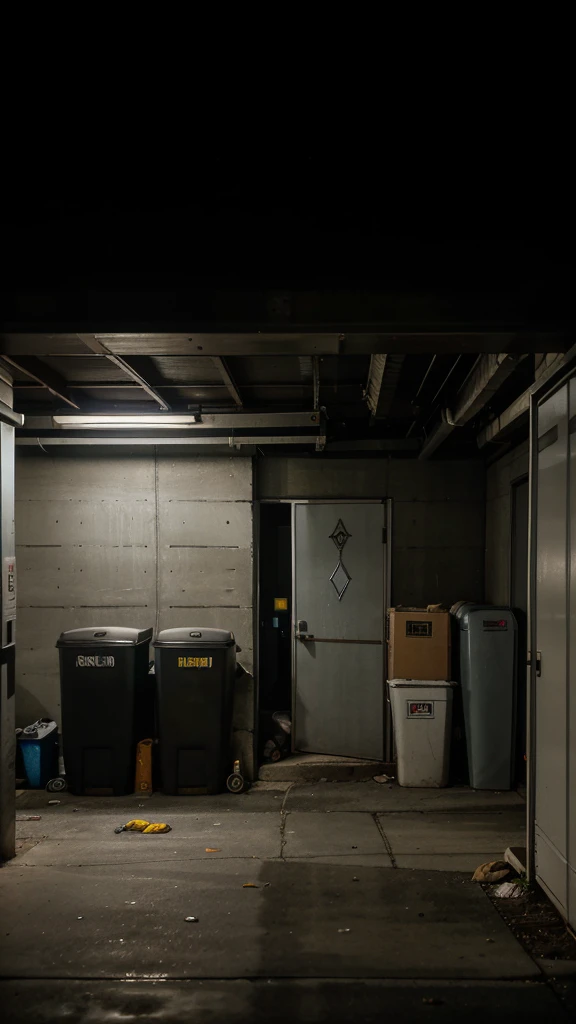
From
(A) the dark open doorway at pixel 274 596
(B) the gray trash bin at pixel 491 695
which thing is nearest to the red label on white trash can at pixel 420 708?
(B) the gray trash bin at pixel 491 695

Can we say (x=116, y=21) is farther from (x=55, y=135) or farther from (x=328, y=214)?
(x=328, y=214)

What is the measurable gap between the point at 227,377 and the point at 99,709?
9.32ft

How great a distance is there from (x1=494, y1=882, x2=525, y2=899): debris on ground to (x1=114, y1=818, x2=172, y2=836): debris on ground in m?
2.30

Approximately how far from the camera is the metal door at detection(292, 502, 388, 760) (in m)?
6.91

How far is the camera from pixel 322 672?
6.99m

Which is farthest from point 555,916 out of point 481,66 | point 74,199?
point 74,199

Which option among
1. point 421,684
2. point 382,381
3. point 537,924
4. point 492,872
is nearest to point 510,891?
point 492,872

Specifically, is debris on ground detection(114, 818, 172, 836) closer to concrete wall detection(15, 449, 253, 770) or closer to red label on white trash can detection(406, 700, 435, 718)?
concrete wall detection(15, 449, 253, 770)

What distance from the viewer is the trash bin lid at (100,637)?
5.94 meters

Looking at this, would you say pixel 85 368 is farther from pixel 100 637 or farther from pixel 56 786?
pixel 56 786

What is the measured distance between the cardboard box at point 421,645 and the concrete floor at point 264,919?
3.70 feet

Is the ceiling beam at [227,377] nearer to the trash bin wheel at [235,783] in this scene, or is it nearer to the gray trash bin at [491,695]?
the gray trash bin at [491,695]

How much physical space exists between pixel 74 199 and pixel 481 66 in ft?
6.10

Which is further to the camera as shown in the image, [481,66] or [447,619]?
[447,619]
